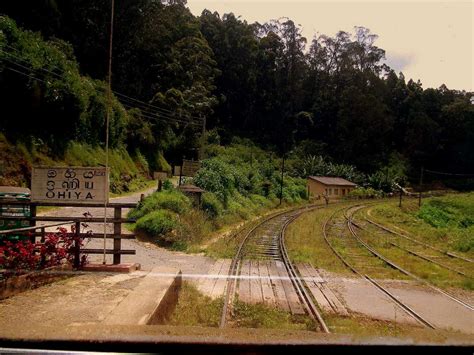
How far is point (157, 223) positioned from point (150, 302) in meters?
11.5

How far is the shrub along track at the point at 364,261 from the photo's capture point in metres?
8.30

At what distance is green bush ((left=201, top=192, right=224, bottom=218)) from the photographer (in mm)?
23281

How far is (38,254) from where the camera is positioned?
6.35 m

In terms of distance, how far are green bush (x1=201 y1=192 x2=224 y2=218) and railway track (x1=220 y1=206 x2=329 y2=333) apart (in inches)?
99.3

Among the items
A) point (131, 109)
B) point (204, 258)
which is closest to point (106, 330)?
point (204, 258)

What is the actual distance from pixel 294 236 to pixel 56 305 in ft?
50.2

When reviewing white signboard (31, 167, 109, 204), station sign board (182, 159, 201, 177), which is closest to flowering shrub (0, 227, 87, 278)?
white signboard (31, 167, 109, 204)

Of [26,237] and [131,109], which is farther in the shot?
[131,109]

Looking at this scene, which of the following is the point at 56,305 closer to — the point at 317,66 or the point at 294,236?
the point at 317,66

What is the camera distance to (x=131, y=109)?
24750mm

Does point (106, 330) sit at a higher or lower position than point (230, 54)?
lower

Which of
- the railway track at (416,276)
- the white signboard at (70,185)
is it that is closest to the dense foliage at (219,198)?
the railway track at (416,276)

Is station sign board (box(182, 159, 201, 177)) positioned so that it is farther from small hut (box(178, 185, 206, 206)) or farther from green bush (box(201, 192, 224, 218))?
small hut (box(178, 185, 206, 206))

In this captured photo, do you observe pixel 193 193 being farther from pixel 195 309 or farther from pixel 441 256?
pixel 195 309
